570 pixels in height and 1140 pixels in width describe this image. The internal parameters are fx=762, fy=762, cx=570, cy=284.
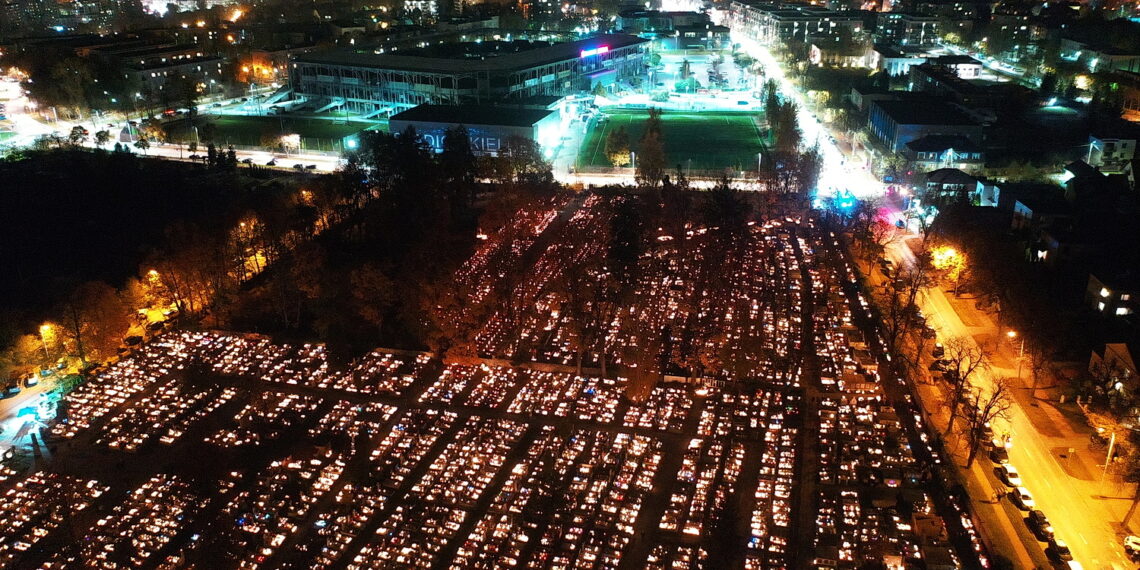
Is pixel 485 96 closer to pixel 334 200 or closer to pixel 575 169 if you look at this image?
pixel 575 169

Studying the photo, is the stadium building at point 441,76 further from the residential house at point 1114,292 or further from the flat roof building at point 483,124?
the residential house at point 1114,292

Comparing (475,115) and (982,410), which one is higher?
(475,115)

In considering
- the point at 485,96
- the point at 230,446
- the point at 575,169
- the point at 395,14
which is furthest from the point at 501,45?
the point at 230,446

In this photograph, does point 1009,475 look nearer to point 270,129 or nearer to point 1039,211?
point 1039,211

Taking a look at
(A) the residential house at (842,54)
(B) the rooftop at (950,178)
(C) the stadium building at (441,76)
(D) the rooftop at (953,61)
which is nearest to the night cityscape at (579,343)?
(B) the rooftop at (950,178)

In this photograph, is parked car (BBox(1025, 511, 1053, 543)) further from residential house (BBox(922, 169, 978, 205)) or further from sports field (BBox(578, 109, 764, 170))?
sports field (BBox(578, 109, 764, 170))

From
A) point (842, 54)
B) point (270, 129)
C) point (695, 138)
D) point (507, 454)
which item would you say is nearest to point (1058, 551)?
point (507, 454)
